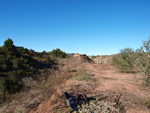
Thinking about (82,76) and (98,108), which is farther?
(82,76)

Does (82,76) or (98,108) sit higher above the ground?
(82,76)

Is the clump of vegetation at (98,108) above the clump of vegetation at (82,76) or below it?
below

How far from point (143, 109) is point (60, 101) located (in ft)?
6.63

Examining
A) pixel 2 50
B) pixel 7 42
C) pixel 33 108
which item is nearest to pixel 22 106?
pixel 33 108

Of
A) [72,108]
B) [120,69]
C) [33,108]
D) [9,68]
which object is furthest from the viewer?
[9,68]

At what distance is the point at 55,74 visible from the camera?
5.13 meters

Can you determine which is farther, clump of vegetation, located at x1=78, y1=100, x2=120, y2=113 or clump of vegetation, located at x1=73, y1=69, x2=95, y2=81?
clump of vegetation, located at x1=73, y1=69, x2=95, y2=81

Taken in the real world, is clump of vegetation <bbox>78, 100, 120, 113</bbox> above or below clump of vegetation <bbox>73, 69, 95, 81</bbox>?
below

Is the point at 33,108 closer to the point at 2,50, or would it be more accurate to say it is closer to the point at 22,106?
the point at 22,106

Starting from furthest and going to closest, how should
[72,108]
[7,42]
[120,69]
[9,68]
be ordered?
[7,42] < [9,68] < [120,69] < [72,108]

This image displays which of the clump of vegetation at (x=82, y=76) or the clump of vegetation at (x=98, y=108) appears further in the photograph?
the clump of vegetation at (x=82, y=76)

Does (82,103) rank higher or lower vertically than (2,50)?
lower

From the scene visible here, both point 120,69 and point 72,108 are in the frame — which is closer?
point 72,108

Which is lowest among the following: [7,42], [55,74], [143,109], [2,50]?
[143,109]
